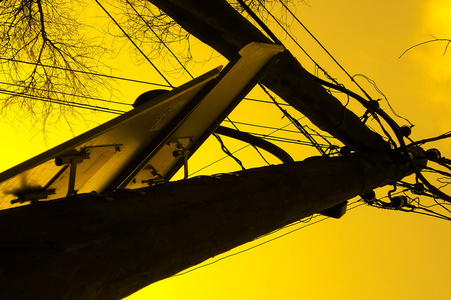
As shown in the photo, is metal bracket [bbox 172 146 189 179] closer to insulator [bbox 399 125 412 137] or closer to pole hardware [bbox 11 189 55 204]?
pole hardware [bbox 11 189 55 204]

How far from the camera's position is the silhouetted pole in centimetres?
145

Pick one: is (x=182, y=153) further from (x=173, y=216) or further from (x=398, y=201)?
(x=398, y=201)

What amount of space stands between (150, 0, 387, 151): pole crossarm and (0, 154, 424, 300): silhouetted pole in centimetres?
82

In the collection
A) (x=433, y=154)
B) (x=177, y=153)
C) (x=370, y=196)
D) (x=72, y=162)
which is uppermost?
(x=433, y=154)

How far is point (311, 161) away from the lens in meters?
3.63

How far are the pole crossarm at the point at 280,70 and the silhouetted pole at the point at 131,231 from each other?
2.70 ft

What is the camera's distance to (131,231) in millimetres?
1800

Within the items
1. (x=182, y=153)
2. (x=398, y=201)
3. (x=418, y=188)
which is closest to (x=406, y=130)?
(x=418, y=188)

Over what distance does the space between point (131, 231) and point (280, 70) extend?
2.02 m

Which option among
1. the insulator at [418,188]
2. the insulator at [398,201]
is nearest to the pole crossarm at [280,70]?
the insulator at [418,188]

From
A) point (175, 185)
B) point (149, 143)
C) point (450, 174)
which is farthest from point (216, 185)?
point (450, 174)

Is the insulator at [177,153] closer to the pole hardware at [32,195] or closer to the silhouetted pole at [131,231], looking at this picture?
the silhouetted pole at [131,231]

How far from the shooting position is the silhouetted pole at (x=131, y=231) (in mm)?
1447

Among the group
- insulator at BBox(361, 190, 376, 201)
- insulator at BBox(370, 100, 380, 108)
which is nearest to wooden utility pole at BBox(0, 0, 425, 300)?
insulator at BBox(370, 100, 380, 108)
